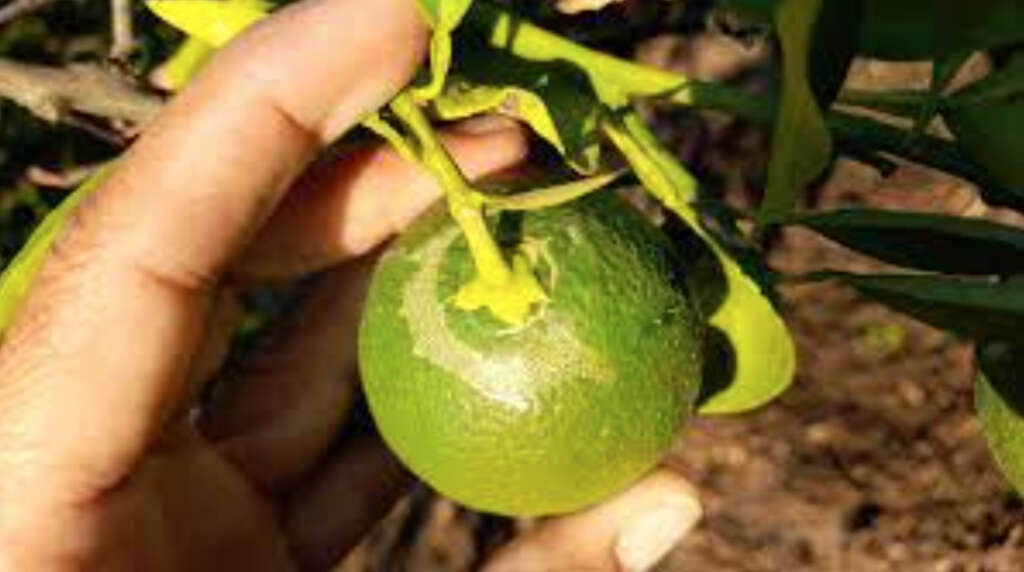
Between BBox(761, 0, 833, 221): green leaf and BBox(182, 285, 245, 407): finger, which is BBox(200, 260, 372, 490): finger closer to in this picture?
BBox(182, 285, 245, 407): finger

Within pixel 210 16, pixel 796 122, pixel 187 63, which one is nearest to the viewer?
pixel 796 122

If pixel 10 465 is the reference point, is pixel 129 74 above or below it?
above

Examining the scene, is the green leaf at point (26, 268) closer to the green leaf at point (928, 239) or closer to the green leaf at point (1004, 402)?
the green leaf at point (928, 239)

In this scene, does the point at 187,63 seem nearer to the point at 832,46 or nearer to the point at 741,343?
the point at 741,343

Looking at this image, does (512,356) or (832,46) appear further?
(512,356)

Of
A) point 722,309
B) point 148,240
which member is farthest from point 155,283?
point 722,309

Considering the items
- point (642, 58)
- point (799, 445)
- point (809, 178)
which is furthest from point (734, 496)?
point (809, 178)

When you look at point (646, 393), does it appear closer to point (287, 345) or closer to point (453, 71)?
point (453, 71)
